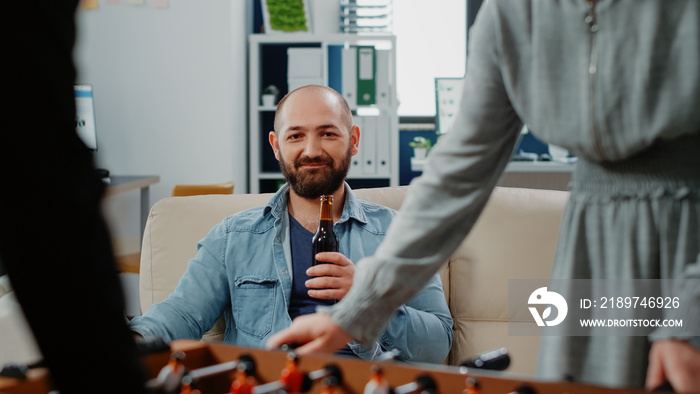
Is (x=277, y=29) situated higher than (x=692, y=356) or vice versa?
(x=277, y=29)

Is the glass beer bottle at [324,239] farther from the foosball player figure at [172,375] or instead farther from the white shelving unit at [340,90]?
the white shelving unit at [340,90]

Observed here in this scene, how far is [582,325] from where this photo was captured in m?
0.93

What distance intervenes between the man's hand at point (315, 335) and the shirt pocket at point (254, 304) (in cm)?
89

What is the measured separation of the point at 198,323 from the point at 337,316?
96 cm

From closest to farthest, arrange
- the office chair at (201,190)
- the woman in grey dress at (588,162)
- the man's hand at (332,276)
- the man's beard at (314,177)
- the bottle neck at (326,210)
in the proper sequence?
the woman in grey dress at (588,162)
the man's hand at (332,276)
the bottle neck at (326,210)
the man's beard at (314,177)
the office chair at (201,190)

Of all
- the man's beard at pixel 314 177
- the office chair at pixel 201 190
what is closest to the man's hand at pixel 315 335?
the man's beard at pixel 314 177

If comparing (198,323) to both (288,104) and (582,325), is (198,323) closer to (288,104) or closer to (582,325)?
(288,104)

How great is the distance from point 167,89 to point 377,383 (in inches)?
158

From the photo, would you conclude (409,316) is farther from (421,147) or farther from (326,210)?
(421,147)

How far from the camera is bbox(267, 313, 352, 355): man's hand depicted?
938mm

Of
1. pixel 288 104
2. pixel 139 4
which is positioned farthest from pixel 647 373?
pixel 139 4

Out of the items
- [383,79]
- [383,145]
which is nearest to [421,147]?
[383,145]

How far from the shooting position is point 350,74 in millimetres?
4375

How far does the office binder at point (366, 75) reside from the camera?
4.35 metres
